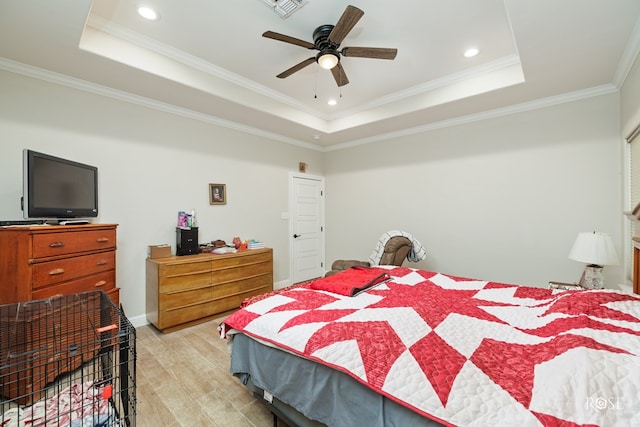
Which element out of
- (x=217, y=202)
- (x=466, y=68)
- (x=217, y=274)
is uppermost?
(x=466, y=68)

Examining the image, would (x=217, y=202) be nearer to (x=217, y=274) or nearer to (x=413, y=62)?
(x=217, y=274)

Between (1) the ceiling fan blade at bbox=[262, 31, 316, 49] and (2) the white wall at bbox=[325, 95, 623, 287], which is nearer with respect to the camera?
(1) the ceiling fan blade at bbox=[262, 31, 316, 49]

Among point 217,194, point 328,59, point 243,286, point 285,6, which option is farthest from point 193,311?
point 285,6

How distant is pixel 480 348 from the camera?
3.92ft

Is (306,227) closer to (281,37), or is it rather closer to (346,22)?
(281,37)

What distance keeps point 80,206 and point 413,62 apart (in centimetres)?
363

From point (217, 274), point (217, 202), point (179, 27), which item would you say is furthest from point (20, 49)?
point (217, 274)

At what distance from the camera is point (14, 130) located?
97.3 inches

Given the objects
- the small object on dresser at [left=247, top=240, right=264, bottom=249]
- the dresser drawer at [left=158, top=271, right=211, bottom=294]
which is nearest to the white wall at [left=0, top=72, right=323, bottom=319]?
the small object on dresser at [left=247, top=240, right=264, bottom=249]

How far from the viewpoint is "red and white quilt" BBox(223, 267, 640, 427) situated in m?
0.84

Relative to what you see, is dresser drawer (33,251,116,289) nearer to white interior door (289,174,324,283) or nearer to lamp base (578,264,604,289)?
white interior door (289,174,324,283)

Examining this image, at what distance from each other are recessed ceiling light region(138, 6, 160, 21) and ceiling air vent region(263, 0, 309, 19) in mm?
952

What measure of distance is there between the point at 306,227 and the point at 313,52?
3028 mm

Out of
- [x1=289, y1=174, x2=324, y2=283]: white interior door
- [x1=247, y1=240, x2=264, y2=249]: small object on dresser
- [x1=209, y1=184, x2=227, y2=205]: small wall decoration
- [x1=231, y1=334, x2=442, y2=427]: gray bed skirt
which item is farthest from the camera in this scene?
[x1=289, y1=174, x2=324, y2=283]: white interior door
